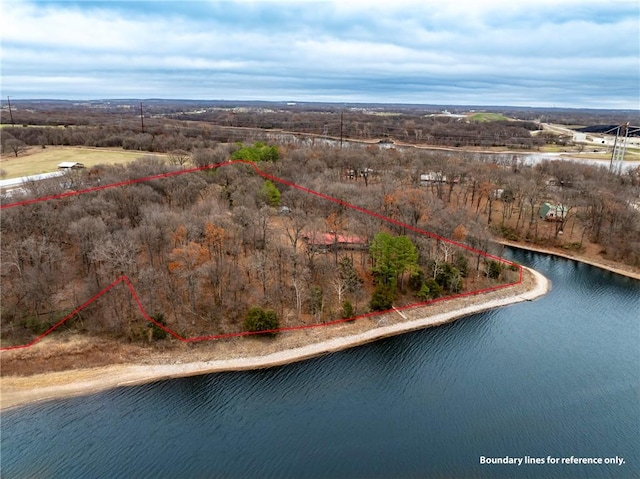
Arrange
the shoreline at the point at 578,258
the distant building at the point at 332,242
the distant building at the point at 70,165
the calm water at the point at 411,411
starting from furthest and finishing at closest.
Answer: the distant building at the point at 70,165, the shoreline at the point at 578,258, the distant building at the point at 332,242, the calm water at the point at 411,411

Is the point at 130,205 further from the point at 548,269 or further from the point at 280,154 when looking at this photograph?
the point at 548,269

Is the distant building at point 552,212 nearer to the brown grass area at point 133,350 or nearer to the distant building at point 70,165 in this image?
the brown grass area at point 133,350

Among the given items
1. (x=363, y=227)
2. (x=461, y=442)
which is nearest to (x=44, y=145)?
(x=363, y=227)

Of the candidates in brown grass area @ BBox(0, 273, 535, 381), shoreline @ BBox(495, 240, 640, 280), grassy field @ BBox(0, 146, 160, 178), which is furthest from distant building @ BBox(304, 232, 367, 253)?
grassy field @ BBox(0, 146, 160, 178)

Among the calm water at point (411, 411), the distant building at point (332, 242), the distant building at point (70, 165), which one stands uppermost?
the distant building at point (70, 165)

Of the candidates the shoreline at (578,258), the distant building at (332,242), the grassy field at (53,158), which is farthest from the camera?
the grassy field at (53,158)

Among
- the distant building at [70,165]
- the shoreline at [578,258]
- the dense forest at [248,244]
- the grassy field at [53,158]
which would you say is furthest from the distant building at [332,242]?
the grassy field at [53,158]

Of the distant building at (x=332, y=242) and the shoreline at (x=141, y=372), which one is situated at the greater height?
the distant building at (x=332, y=242)
